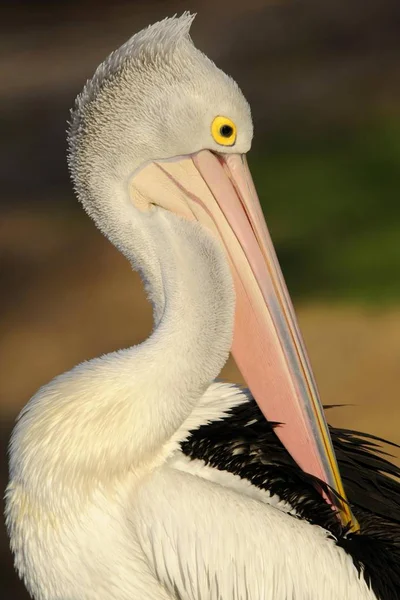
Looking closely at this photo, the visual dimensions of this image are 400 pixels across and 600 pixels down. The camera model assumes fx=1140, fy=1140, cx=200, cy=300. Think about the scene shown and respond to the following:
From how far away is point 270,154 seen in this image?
8.92 m

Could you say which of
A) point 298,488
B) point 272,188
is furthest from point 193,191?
point 272,188

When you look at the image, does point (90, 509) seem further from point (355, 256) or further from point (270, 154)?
point (270, 154)

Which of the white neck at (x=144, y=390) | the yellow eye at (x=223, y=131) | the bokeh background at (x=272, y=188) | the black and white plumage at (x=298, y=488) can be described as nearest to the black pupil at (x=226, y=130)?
the yellow eye at (x=223, y=131)

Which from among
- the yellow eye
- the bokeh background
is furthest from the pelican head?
the bokeh background

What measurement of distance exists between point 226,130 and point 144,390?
0.62 m

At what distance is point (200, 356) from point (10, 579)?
176 centimetres

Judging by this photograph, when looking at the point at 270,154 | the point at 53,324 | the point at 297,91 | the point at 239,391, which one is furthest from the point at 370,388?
the point at 297,91

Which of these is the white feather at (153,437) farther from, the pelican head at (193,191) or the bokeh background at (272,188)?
the bokeh background at (272,188)

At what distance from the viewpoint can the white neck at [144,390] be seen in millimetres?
2543

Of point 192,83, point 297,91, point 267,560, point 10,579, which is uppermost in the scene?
point 297,91

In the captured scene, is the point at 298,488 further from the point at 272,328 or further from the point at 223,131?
the point at 223,131

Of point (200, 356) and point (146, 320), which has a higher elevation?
point (146, 320)

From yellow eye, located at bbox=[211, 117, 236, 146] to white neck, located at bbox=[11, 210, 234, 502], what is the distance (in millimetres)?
223

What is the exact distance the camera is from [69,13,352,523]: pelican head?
2.55 meters
